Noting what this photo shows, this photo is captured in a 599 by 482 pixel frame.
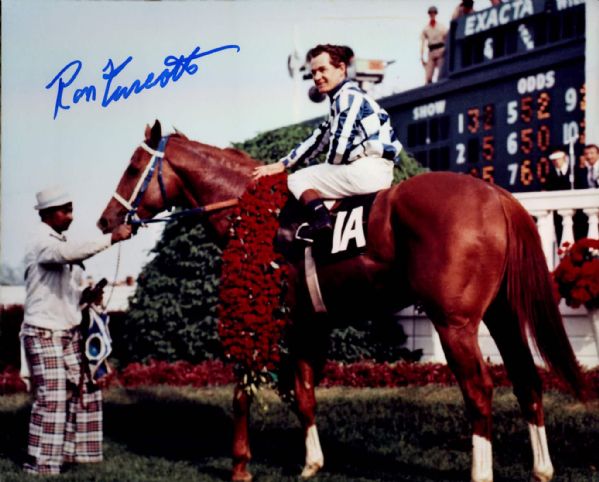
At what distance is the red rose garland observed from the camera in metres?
5.89

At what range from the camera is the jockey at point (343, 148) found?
578 cm

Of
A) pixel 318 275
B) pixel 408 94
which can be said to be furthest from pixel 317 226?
pixel 408 94

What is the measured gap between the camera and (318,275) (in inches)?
232

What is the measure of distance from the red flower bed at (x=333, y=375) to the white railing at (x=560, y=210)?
1290 millimetres

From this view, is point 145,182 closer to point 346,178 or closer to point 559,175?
point 346,178

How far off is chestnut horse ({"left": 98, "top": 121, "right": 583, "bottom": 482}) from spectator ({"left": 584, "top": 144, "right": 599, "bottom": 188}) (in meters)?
4.54

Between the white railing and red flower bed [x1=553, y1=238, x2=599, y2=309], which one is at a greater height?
the white railing

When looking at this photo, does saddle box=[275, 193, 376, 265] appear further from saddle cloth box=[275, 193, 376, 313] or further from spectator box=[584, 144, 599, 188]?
spectator box=[584, 144, 599, 188]

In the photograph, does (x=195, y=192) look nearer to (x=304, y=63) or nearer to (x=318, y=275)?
(x=318, y=275)

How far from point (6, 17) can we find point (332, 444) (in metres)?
3.69

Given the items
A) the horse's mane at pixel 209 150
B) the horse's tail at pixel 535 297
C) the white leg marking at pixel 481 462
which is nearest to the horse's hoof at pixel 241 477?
the white leg marking at pixel 481 462

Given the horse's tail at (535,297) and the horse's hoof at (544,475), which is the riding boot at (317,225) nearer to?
the horse's tail at (535,297)

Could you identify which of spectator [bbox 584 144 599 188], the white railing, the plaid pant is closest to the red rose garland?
the plaid pant

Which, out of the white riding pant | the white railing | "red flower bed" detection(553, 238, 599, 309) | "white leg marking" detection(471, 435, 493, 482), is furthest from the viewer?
the white railing
